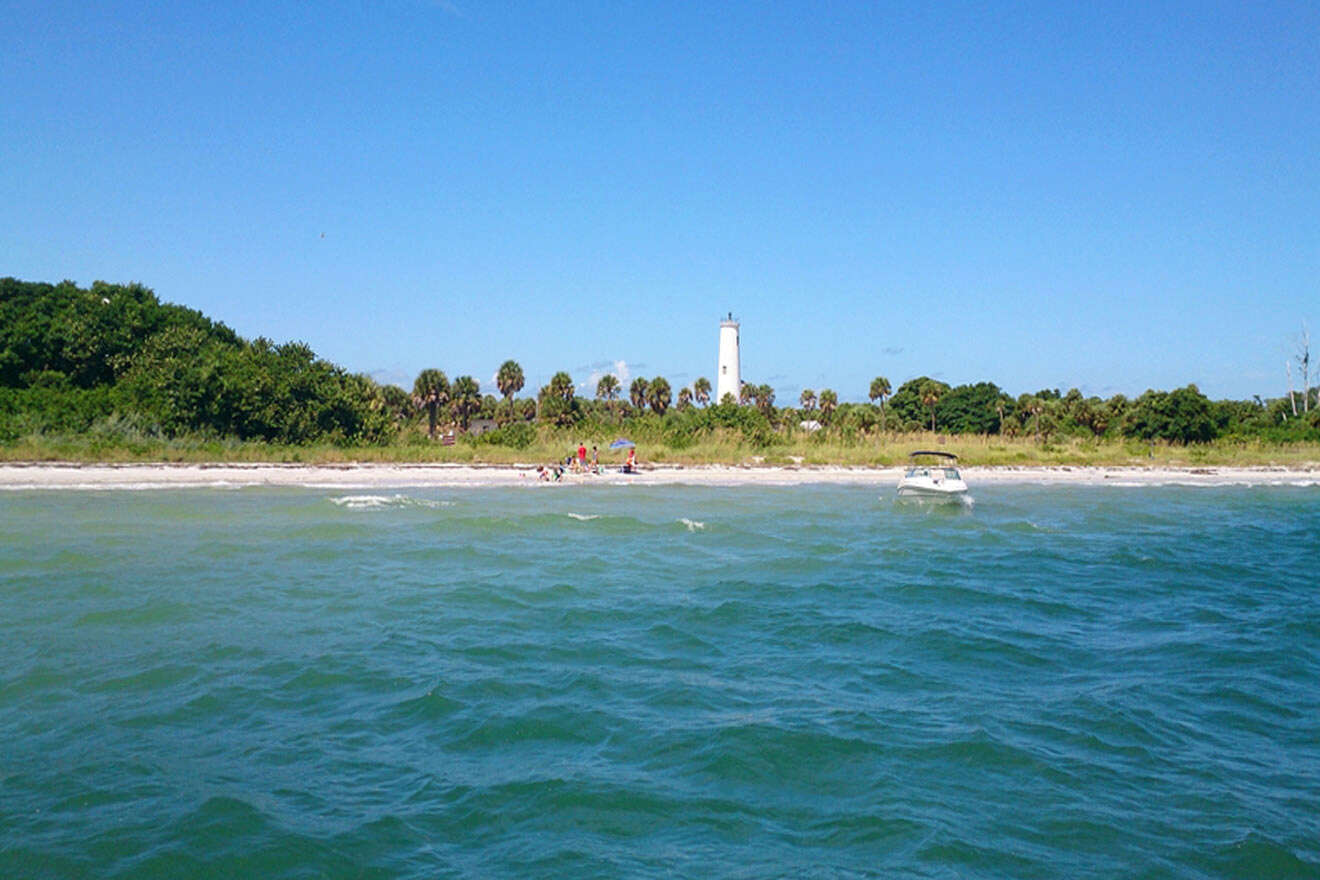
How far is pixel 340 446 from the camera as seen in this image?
35062 mm

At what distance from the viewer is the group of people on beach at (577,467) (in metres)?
31.8

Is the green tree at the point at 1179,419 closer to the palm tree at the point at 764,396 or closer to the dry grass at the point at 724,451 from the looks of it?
the dry grass at the point at 724,451

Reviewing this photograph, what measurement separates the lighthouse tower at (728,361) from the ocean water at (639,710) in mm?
46478

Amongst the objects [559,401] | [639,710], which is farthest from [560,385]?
[639,710]

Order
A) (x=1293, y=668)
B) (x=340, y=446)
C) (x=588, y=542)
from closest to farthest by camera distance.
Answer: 1. (x=1293, y=668)
2. (x=588, y=542)
3. (x=340, y=446)

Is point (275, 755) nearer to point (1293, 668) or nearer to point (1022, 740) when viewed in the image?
point (1022, 740)

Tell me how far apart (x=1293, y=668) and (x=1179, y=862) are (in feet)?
22.7

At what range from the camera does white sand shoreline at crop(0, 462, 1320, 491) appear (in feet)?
88.6

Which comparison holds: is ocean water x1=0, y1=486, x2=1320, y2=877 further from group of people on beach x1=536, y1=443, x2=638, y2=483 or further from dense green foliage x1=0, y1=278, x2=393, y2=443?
dense green foliage x1=0, y1=278, x2=393, y2=443

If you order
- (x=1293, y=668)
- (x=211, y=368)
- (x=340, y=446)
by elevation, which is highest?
(x=211, y=368)

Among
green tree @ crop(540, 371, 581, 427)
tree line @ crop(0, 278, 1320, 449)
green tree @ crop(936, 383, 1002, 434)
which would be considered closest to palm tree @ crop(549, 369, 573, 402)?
green tree @ crop(540, 371, 581, 427)

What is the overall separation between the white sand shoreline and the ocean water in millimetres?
8655

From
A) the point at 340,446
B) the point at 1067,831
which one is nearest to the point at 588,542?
the point at 1067,831

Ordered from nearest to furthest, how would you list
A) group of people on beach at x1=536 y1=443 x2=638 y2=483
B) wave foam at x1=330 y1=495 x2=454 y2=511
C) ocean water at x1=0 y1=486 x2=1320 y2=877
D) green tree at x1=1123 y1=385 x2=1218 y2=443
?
ocean water at x1=0 y1=486 x2=1320 y2=877, wave foam at x1=330 y1=495 x2=454 y2=511, group of people on beach at x1=536 y1=443 x2=638 y2=483, green tree at x1=1123 y1=385 x2=1218 y2=443
